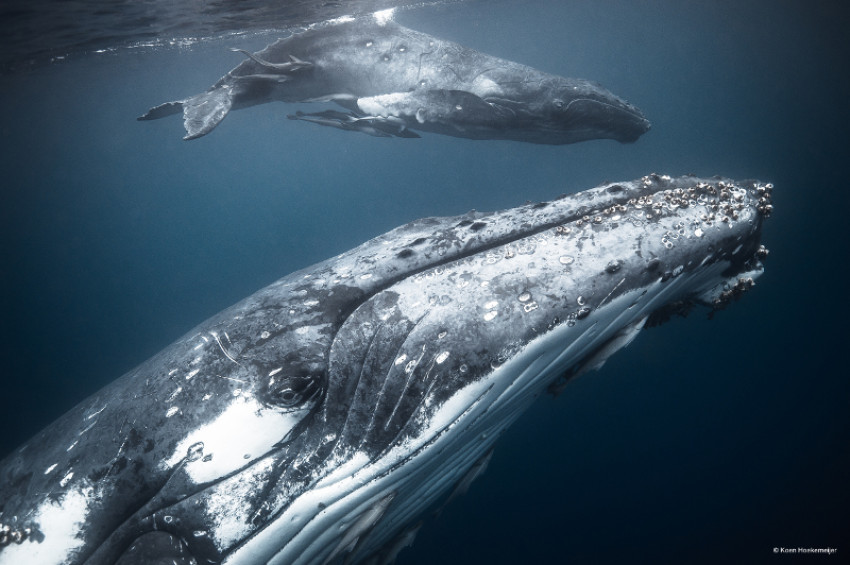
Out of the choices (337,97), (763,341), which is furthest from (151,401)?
(763,341)

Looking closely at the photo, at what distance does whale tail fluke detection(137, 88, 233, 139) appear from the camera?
897cm

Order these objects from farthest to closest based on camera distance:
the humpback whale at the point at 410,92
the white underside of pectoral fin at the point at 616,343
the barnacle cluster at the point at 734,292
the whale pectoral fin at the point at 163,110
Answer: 1. the whale pectoral fin at the point at 163,110
2. the humpback whale at the point at 410,92
3. the barnacle cluster at the point at 734,292
4. the white underside of pectoral fin at the point at 616,343

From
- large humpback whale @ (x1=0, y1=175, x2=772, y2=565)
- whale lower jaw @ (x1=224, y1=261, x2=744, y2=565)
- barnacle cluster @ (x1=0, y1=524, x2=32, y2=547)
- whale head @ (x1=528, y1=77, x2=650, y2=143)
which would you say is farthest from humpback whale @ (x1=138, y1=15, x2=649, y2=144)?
barnacle cluster @ (x1=0, y1=524, x2=32, y2=547)

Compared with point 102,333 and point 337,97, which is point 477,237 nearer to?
point 337,97

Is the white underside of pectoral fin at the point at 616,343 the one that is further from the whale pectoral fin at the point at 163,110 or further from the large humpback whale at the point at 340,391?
the whale pectoral fin at the point at 163,110

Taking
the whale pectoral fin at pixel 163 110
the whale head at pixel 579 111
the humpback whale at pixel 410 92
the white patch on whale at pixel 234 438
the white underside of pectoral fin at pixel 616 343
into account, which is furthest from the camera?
the whale pectoral fin at pixel 163 110

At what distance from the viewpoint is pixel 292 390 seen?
2.45 meters

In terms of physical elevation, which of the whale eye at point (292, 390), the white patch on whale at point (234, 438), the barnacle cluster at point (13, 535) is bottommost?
the barnacle cluster at point (13, 535)

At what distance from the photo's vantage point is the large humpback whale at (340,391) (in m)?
2.37

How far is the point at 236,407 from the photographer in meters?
2.48

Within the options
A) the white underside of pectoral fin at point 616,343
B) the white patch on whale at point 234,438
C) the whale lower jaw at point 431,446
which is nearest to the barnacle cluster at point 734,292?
A: the whale lower jaw at point 431,446

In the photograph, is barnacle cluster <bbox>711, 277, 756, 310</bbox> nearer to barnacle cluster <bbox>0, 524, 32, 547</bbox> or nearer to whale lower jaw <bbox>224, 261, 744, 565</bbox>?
whale lower jaw <bbox>224, 261, 744, 565</bbox>

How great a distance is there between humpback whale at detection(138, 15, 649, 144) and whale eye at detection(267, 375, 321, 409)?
309 inches

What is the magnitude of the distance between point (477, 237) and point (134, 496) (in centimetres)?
260
